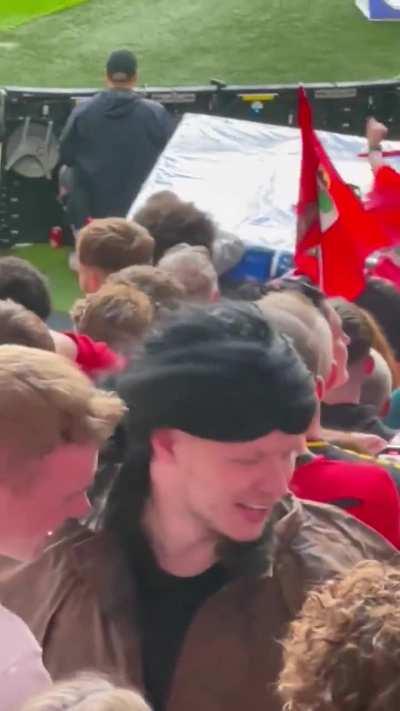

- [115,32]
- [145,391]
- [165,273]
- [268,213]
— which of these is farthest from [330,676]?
[115,32]

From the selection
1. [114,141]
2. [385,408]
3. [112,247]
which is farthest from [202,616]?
[114,141]

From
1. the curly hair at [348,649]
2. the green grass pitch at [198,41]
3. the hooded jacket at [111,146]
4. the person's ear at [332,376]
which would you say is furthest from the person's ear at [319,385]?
the green grass pitch at [198,41]

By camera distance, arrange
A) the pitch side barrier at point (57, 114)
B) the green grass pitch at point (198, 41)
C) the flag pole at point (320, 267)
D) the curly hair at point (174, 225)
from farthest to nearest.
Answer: the green grass pitch at point (198, 41) < the pitch side barrier at point (57, 114) < the curly hair at point (174, 225) < the flag pole at point (320, 267)

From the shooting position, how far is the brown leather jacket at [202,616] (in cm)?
263

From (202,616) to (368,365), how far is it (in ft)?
7.53

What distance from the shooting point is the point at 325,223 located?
19.6 feet

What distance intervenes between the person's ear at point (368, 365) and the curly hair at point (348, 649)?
8.14ft

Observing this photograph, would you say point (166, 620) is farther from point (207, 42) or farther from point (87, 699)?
point (207, 42)

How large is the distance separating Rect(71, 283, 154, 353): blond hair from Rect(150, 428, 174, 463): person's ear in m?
1.50

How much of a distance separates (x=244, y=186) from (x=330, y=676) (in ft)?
18.7

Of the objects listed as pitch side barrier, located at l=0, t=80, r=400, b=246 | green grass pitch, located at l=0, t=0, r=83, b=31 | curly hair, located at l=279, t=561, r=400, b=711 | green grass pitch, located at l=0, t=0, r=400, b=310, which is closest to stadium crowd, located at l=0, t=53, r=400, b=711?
curly hair, located at l=279, t=561, r=400, b=711

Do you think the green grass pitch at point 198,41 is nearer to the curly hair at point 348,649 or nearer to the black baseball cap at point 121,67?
the black baseball cap at point 121,67

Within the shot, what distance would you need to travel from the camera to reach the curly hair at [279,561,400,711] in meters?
2.05

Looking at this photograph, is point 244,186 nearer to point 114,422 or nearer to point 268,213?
point 268,213
